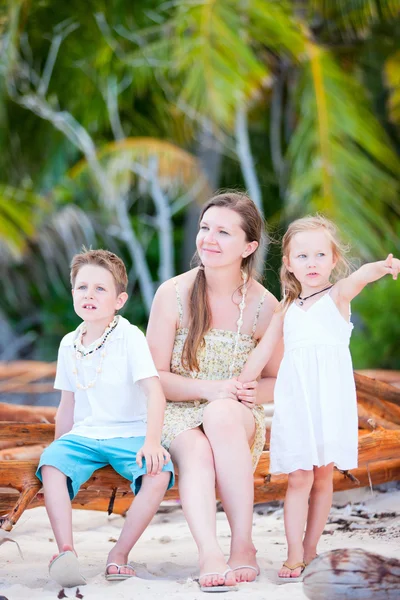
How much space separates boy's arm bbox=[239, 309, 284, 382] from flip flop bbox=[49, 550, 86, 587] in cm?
87

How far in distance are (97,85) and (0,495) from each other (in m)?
9.12

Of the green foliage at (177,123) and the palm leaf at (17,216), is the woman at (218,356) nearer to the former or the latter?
the green foliage at (177,123)

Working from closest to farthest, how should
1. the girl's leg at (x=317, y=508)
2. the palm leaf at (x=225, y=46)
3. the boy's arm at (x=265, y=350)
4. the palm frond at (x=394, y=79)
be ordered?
the girl's leg at (x=317, y=508) < the boy's arm at (x=265, y=350) < the palm leaf at (x=225, y=46) < the palm frond at (x=394, y=79)

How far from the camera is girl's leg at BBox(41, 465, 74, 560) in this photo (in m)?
2.68

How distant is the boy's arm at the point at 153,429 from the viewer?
8.96 ft

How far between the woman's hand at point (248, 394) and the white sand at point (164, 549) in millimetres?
561

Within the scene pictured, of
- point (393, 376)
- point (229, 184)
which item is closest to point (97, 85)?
point (229, 184)

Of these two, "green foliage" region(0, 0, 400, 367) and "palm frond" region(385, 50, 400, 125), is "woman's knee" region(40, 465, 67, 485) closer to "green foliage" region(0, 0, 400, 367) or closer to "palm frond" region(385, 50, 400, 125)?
"green foliage" region(0, 0, 400, 367)

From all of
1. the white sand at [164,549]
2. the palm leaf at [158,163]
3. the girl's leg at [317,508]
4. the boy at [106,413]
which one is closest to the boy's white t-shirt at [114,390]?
the boy at [106,413]

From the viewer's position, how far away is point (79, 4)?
37.4 ft

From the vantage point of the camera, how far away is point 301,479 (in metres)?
2.88

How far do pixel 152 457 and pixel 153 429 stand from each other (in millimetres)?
94

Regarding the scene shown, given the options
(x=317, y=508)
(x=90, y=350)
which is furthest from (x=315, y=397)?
(x=90, y=350)

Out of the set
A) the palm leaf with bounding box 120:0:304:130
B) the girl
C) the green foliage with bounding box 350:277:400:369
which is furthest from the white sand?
the palm leaf with bounding box 120:0:304:130
